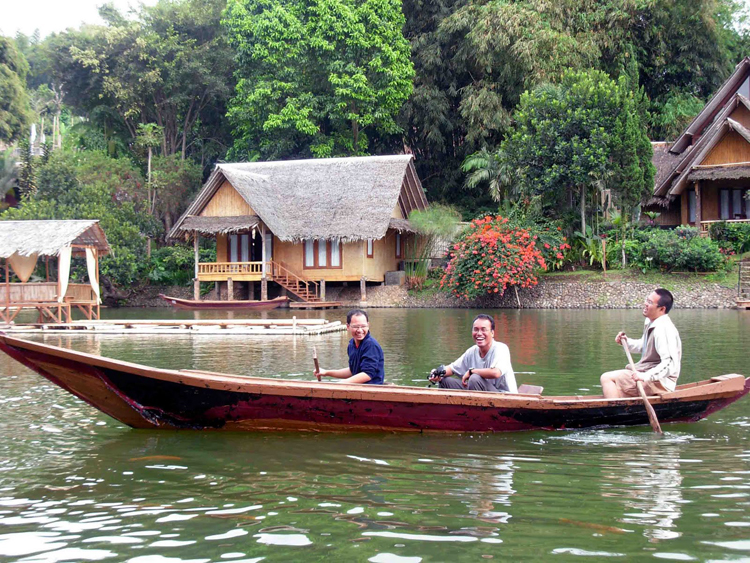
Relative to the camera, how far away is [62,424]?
838 cm

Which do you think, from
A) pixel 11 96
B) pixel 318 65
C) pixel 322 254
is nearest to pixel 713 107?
pixel 322 254

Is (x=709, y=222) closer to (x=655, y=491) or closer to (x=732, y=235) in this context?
(x=732, y=235)

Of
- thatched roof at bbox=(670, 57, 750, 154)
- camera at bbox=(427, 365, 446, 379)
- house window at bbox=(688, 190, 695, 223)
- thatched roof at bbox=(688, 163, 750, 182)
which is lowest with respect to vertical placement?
camera at bbox=(427, 365, 446, 379)

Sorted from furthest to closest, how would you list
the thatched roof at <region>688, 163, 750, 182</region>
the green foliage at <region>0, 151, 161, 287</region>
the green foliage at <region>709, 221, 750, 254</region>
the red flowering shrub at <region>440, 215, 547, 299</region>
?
the green foliage at <region>0, 151, 161, 287</region>
the thatched roof at <region>688, 163, 750, 182</region>
the green foliage at <region>709, 221, 750, 254</region>
the red flowering shrub at <region>440, 215, 547, 299</region>

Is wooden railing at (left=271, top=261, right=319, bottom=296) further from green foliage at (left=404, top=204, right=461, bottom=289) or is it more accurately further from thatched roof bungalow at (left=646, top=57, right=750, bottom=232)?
thatched roof bungalow at (left=646, top=57, right=750, bottom=232)

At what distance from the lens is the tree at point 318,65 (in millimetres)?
33781

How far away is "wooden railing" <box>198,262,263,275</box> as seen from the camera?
96.9ft

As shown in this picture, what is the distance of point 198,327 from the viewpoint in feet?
62.1

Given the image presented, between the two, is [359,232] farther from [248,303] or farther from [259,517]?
[259,517]

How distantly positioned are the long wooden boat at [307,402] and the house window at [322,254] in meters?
22.7

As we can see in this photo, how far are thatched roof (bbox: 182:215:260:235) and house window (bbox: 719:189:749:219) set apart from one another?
1727cm

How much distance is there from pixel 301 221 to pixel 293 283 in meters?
2.40

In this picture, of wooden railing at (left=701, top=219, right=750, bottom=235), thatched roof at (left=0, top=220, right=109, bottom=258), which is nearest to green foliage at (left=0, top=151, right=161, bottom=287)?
thatched roof at (left=0, top=220, right=109, bottom=258)

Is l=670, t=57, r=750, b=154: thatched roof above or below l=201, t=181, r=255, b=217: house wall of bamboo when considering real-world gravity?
above
